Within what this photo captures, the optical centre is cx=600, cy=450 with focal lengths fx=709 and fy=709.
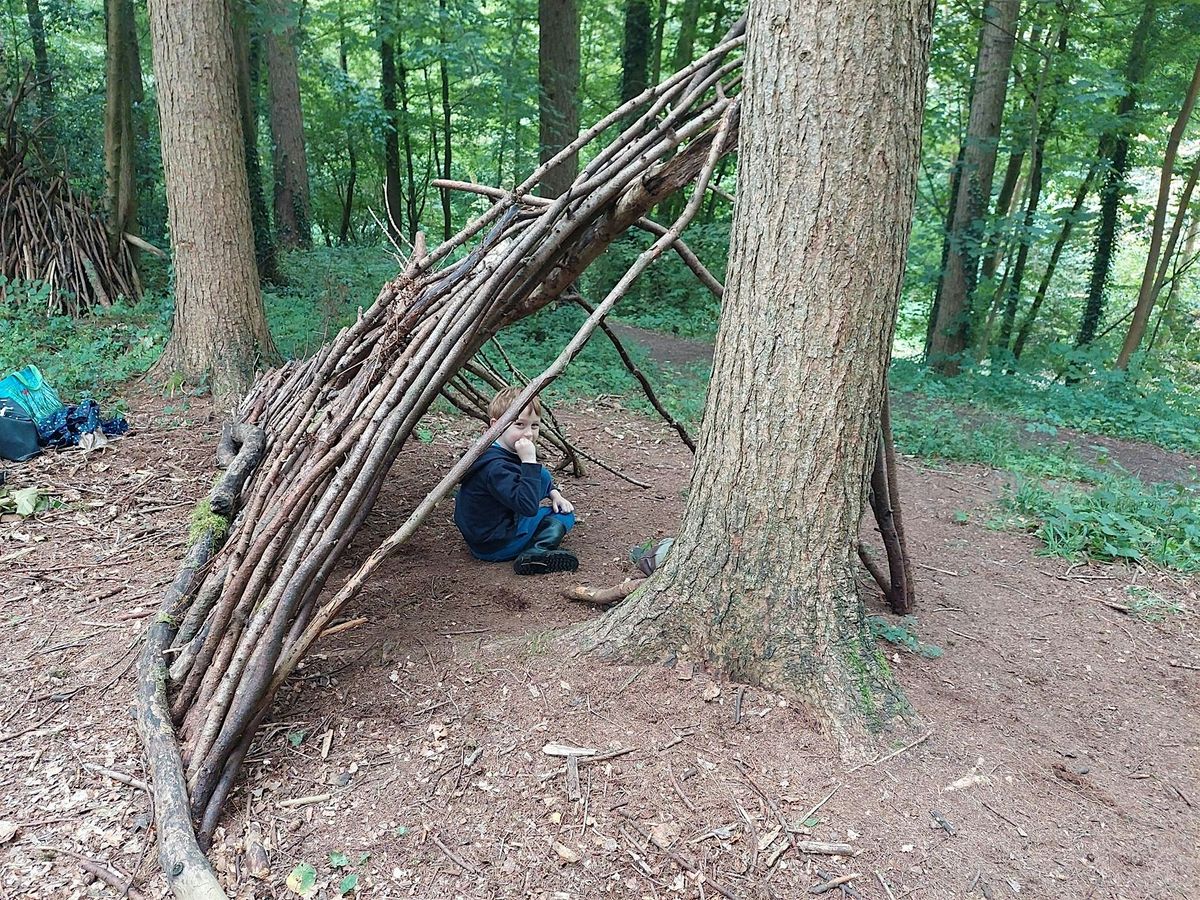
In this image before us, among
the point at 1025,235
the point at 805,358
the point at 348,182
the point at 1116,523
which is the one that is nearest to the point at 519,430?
the point at 805,358

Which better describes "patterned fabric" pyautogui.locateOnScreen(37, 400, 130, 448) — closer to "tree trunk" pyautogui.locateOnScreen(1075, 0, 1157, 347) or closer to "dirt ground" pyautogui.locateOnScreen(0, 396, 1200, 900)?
"dirt ground" pyautogui.locateOnScreen(0, 396, 1200, 900)

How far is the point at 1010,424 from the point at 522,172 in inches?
324

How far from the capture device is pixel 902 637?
2949 millimetres

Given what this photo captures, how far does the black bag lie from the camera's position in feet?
13.8

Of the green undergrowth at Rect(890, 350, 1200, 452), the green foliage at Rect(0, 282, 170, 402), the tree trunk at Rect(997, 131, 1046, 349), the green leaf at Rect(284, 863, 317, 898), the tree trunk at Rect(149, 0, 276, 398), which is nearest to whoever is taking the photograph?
the green leaf at Rect(284, 863, 317, 898)

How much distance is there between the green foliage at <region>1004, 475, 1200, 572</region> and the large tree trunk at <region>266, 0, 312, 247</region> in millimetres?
12913

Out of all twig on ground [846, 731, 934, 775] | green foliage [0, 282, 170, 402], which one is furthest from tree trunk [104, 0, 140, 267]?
twig on ground [846, 731, 934, 775]

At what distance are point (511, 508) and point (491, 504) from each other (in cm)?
14

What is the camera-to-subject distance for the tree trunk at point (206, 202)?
5125 millimetres

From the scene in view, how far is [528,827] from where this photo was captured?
2.02 meters

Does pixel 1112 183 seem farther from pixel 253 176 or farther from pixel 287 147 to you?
pixel 287 147

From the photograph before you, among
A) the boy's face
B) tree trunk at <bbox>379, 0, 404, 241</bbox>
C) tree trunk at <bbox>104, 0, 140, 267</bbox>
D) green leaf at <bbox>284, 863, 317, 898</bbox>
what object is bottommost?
green leaf at <bbox>284, 863, 317, 898</bbox>

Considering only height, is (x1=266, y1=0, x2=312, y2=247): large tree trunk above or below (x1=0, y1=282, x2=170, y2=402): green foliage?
above

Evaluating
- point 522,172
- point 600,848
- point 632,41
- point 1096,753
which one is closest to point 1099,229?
point 632,41
